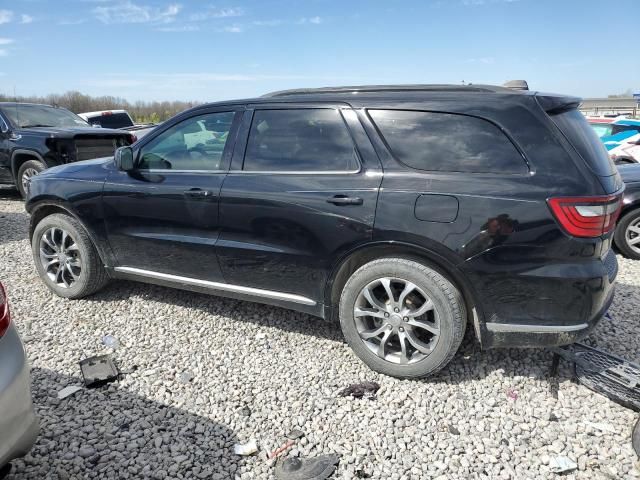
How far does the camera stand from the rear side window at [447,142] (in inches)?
106

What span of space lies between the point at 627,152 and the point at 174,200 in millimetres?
8767

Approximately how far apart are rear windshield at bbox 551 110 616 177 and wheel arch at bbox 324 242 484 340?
0.97 metres

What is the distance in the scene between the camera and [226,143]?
3.49 m

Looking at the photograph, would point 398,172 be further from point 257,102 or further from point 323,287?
point 257,102

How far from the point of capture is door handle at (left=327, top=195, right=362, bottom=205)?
2.95 metres

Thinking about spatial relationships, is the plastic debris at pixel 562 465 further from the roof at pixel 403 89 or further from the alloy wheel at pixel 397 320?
the roof at pixel 403 89

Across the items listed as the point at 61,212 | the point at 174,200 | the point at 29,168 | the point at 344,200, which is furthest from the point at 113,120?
the point at 344,200

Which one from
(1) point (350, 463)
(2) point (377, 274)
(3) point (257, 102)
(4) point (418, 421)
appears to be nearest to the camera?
(1) point (350, 463)

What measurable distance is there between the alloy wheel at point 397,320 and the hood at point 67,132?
7235 mm

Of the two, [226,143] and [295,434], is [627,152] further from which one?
[295,434]

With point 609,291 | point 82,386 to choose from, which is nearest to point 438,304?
point 609,291

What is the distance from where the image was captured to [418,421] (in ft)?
8.99

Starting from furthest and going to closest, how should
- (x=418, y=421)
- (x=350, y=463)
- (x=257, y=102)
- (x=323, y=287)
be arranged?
1. (x=257, y=102)
2. (x=323, y=287)
3. (x=418, y=421)
4. (x=350, y=463)

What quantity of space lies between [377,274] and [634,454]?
1.67m
